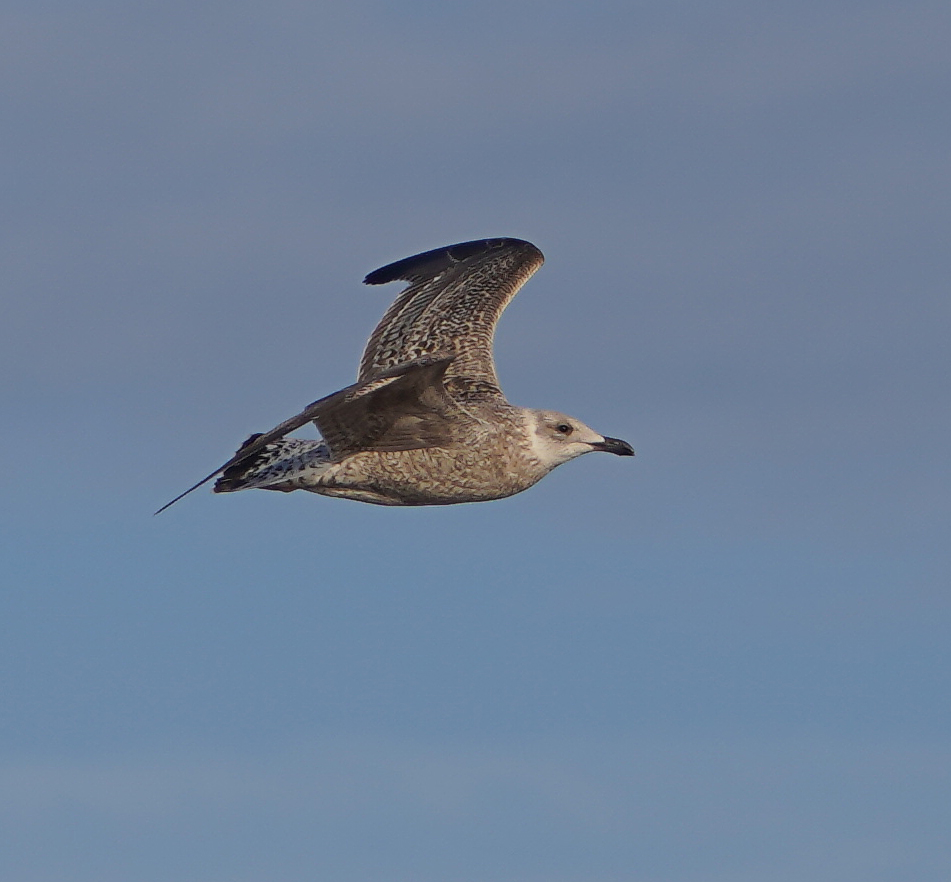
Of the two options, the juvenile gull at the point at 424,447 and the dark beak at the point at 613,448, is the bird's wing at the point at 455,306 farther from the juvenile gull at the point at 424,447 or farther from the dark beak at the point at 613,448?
the dark beak at the point at 613,448

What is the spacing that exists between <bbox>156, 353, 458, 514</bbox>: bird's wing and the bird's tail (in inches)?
12.0

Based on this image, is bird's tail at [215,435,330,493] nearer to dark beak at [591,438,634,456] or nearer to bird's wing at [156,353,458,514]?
bird's wing at [156,353,458,514]

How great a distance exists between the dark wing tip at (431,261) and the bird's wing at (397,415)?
4872 millimetres

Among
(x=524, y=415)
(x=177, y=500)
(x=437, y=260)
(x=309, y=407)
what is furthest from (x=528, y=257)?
(x=177, y=500)

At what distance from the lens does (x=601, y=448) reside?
20141 millimetres

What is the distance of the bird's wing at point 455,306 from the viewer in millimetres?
22172

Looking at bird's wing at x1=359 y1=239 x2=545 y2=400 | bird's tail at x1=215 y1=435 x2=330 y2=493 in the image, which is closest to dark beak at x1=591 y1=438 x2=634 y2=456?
bird's wing at x1=359 y1=239 x2=545 y2=400

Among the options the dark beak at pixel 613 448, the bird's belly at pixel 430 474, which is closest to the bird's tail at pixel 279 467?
the bird's belly at pixel 430 474

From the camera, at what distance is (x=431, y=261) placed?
23.9 m

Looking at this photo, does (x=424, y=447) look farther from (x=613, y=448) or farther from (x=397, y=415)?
(x=613, y=448)

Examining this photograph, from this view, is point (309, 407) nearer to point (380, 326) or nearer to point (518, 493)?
point (518, 493)

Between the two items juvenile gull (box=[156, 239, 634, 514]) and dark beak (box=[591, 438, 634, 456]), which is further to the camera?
dark beak (box=[591, 438, 634, 456])

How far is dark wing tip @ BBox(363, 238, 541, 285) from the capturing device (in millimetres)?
23688

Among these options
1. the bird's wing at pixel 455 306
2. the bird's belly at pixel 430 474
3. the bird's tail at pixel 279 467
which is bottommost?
the bird's belly at pixel 430 474
